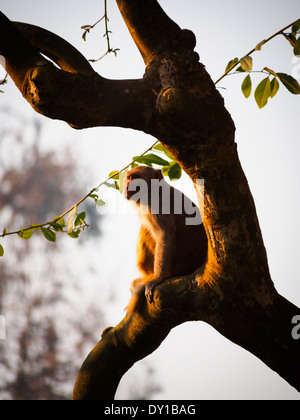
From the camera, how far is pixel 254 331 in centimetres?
156

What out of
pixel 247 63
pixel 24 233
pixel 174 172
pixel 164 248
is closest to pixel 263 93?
pixel 247 63

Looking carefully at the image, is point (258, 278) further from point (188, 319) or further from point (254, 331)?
point (188, 319)

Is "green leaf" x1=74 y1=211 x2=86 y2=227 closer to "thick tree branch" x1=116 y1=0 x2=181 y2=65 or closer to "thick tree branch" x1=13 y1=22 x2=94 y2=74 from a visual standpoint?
"thick tree branch" x1=13 y1=22 x2=94 y2=74

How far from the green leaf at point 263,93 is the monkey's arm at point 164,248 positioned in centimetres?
81

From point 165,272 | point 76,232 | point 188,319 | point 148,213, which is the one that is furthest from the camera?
point 148,213

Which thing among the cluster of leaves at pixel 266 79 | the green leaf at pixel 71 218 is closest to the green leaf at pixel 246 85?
the cluster of leaves at pixel 266 79

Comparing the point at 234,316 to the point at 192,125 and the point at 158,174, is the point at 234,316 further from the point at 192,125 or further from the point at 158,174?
the point at 158,174

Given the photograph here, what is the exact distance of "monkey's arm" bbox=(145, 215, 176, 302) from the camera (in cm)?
201

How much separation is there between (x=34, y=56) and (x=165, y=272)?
116cm

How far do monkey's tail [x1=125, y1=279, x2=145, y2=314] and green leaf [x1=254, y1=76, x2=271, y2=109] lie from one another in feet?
3.47

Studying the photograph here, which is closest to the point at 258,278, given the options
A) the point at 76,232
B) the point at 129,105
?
the point at 129,105

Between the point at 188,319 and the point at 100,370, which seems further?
the point at 100,370

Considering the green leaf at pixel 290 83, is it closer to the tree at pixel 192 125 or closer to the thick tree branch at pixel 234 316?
the tree at pixel 192 125

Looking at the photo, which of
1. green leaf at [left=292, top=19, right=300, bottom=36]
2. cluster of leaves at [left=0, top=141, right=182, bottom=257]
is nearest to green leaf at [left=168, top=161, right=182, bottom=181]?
cluster of leaves at [left=0, top=141, right=182, bottom=257]
